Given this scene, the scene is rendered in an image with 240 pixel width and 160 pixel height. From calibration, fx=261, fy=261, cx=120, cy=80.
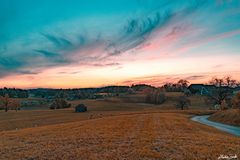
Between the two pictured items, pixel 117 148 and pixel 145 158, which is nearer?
pixel 145 158

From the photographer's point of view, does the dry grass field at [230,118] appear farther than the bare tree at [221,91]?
No

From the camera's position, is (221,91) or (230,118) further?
(221,91)

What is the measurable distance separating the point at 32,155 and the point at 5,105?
117 metres

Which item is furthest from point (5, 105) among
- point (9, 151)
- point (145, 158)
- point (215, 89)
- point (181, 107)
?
point (145, 158)

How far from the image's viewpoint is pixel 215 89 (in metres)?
119

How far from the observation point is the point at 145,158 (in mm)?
15906

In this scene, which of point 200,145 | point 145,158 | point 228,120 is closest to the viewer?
point 145,158

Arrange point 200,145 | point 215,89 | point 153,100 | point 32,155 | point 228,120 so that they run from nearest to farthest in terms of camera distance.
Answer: point 32,155 < point 200,145 < point 228,120 < point 215,89 < point 153,100

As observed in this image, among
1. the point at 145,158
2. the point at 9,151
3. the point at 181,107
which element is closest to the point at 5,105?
the point at 181,107

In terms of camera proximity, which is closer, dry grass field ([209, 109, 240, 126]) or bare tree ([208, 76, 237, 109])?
dry grass field ([209, 109, 240, 126])

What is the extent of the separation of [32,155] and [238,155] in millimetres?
13850

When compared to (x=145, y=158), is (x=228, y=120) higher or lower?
lower

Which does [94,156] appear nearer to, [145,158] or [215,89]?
[145,158]

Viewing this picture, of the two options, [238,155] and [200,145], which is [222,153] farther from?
[200,145]
